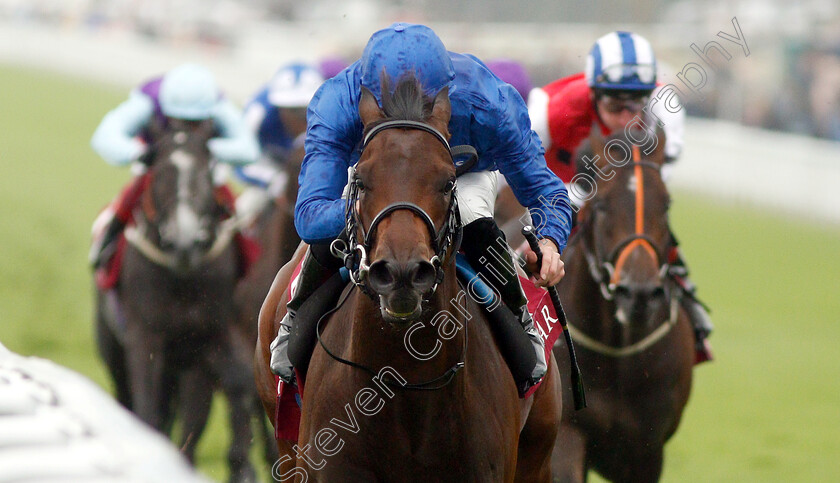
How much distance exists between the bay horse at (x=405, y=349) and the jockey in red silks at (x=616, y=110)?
6.02ft

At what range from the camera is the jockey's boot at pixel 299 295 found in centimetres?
373

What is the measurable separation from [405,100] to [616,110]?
7.99 feet

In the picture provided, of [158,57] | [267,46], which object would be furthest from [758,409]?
[158,57]

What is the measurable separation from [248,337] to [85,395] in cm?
483

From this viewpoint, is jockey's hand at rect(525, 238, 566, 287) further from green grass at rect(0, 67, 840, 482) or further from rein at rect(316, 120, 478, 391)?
green grass at rect(0, 67, 840, 482)

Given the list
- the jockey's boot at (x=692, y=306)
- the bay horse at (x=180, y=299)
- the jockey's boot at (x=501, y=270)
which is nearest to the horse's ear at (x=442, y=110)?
the jockey's boot at (x=501, y=270)

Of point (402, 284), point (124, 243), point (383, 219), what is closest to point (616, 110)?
point (383, 219)

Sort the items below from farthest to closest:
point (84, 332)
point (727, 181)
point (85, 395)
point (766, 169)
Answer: point (727, 181), point (766, 169), point (84, 332), point (85, 395)

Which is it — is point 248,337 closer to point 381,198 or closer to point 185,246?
point 185,246

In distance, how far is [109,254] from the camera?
270 inches

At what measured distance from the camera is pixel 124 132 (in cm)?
708

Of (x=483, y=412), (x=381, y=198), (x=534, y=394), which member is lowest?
(x=534, y=394)

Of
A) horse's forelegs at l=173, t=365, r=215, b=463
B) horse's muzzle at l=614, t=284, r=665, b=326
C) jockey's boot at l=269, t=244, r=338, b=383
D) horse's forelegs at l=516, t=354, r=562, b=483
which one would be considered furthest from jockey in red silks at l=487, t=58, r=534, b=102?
jockey's boot at l=269, t=244, r=338, b=383

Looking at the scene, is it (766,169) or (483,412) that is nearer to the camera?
(483,412)
